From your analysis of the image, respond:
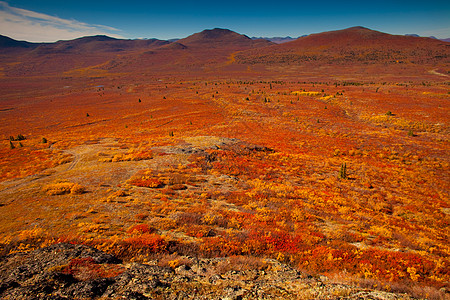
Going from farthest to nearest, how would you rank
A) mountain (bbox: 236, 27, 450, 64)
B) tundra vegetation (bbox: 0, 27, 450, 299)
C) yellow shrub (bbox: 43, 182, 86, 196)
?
1. mountain (bbox: 236, 27, 450, 64)
2. yellow shrub (bbox: 43, 182, 86, 196)
3. tundra vegetation (bbox: 0, 27, 450, 299)

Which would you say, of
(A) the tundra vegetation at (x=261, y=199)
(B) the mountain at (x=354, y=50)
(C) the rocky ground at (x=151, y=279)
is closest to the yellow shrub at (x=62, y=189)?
(A) the tundra vegetation at (x=261, y=199)

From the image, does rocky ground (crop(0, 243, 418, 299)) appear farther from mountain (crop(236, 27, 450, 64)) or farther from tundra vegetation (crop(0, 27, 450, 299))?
mountain (crop(236, 27, 450, 64))

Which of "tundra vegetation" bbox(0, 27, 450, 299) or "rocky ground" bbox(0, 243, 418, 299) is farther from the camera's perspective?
"tundra vegetation" bbox(0, 27, 450, 299)

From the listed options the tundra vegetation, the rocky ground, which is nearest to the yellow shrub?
the tundra vegetation

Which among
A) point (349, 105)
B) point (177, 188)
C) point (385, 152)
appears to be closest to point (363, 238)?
point (177, 188)

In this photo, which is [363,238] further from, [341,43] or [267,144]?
[341,43]

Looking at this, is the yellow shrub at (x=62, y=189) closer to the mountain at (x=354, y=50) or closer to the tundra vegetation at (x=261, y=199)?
the tundra vegetation at (x=261, y=199)
